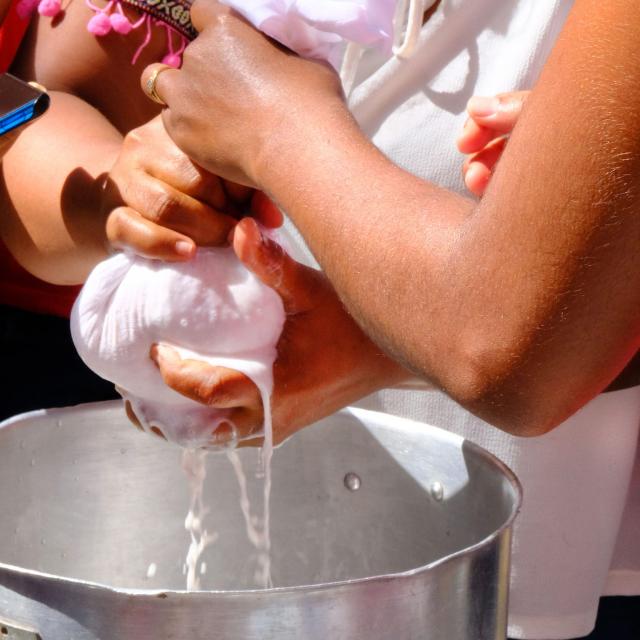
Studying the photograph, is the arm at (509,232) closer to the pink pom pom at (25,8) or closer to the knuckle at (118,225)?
the knuckle at (118,225)

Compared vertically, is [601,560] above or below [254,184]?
below

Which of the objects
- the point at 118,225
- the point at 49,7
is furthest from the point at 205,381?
the point at 49,7

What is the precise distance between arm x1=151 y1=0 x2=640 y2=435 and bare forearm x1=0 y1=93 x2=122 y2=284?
0.32 m

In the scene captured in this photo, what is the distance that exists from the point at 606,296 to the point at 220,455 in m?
0.53

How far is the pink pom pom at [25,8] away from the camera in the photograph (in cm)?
112

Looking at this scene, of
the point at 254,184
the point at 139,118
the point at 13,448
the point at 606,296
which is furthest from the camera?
the point at 139,118

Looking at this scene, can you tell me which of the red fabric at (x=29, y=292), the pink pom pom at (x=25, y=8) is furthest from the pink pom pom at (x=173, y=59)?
the red fabric at (x=29, y=292)

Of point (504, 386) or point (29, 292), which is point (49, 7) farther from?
point (504, 386)

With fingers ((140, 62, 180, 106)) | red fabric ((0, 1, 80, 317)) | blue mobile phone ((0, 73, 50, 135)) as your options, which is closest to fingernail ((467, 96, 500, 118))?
fingers ((140, 62, 180, 106))

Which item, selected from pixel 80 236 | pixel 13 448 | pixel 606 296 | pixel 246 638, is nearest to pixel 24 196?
pixel 80 236

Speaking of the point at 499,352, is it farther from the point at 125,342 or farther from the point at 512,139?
the point at 125,342

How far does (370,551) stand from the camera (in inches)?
37.7

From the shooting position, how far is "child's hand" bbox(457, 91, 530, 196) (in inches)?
30.6

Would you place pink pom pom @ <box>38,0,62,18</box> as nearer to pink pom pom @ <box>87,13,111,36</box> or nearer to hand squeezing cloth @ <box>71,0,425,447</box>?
pink pom pom @ <box>87,13,111,36</box>
